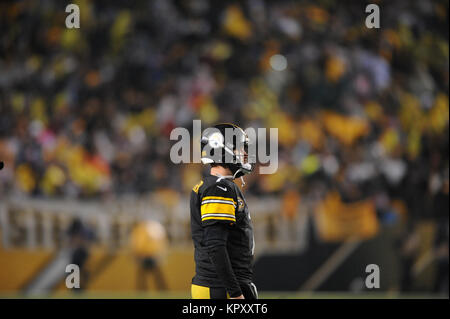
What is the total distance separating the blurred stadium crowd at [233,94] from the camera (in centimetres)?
1202

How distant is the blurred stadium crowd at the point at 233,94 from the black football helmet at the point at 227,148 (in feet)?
25.2

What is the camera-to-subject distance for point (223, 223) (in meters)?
3.97

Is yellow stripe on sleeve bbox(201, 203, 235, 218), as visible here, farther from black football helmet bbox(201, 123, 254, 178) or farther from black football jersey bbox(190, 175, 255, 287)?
black football helmet bbox(201, 123, 254, 178)

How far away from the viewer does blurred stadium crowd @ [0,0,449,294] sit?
12023 millimetres

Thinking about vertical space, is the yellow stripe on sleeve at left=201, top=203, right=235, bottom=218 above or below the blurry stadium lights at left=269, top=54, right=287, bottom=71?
below

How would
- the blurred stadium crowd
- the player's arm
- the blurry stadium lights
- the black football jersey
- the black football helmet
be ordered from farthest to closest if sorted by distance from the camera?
the blurry stadium lights → the blurred stadium crowd → the black football helmet → the black football jersey → the player's arm

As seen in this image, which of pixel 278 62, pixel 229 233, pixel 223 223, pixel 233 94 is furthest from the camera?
pixel 278 62

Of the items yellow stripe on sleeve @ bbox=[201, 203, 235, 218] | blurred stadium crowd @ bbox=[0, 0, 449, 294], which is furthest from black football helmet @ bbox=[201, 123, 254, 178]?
blurred stadium crowd @ bbox=[0, 0, 449, 294]

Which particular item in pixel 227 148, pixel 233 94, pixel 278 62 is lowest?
pixel 227 148

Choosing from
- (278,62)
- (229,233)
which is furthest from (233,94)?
(229,233)

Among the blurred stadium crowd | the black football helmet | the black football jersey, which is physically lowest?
the black football jersey

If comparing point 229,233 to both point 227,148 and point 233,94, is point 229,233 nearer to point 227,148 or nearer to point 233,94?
point 227,148

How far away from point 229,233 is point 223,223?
0.20m

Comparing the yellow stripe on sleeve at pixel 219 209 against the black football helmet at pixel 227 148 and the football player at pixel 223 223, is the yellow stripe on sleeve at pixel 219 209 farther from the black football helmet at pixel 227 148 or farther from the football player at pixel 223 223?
the black football helmet at pixel 227 148
